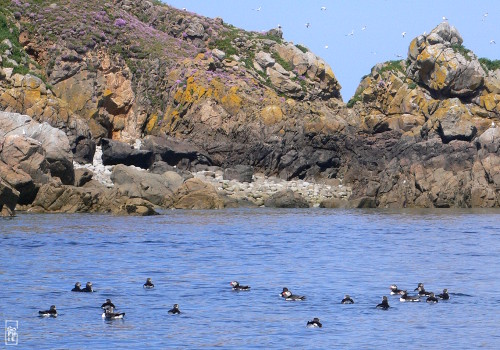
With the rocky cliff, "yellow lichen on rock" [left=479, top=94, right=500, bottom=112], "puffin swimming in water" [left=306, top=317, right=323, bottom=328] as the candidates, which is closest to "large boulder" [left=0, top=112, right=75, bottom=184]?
the rocky cliff

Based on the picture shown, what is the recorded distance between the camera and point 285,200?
74562 mm

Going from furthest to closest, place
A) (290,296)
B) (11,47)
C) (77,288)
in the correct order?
(11,47) < (77,288) < (290,296)

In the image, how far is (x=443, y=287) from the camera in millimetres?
33062

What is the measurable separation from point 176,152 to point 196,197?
1705cm

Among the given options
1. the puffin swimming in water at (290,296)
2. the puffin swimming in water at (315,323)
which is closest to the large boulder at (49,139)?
the puffin swimming in water at (290,296)

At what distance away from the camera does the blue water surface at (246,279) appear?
24.2 m

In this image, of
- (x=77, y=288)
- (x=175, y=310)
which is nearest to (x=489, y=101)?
(x=77, y=288)

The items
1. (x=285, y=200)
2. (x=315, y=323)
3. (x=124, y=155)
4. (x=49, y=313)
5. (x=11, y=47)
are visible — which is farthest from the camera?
(x=11, y=47)

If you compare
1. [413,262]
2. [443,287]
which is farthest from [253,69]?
[443,287]

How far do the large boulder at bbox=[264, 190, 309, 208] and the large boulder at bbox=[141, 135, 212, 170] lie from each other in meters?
12.7

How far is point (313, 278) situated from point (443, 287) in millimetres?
4815

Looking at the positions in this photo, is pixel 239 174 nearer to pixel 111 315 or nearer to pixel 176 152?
pixel 176 152

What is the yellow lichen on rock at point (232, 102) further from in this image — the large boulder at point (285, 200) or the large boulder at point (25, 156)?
the large boulder at point (25, 156)

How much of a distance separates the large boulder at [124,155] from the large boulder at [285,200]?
12.8 meters
